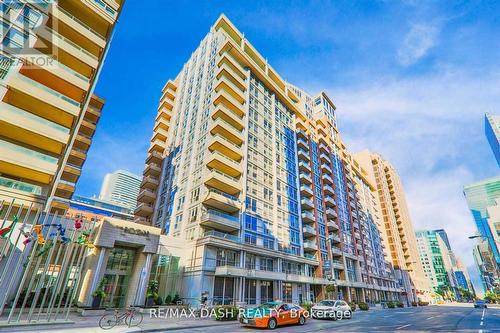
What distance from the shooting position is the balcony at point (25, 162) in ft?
66.6

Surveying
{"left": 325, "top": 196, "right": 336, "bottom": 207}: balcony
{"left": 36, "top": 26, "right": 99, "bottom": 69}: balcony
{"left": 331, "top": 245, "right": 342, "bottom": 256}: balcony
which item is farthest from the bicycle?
{"left": 325, "top": 196, "right": 336, "bottom": 207}: balcony

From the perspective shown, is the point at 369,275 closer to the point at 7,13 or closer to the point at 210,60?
the point at 210,60

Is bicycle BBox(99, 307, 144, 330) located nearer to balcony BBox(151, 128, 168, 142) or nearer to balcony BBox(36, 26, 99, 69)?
balcony BBox(36, 26, 99, 69)

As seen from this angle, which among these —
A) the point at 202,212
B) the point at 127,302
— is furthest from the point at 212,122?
the point at 127,302

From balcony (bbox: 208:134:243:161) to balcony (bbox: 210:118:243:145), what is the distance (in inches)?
34.7

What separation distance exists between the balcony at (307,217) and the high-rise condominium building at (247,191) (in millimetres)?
235

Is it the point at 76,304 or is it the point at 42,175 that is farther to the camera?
the point at 42,175

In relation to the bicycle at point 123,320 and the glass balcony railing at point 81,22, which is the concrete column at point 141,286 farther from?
the glass balcony railing at point 81,22

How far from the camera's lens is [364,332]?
1414 cm

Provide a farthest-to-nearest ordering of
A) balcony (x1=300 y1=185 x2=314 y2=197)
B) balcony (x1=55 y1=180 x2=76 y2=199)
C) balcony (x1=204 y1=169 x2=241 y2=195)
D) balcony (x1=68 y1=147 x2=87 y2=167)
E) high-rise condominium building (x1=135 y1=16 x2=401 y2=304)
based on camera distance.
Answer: balcony (x1=300 y1=185 x2=314 y2=197), balcony (x1=68 y1=147 x2=87 y2=167), balcony (x1=204 y1=169 x2=241 y2=195), high-rise condominium building (x1=135 y1=16 x2=401 y2=304), balcony (x1=55 y1=180 x2=76 y2=199)

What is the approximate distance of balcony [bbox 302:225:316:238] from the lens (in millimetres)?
46528

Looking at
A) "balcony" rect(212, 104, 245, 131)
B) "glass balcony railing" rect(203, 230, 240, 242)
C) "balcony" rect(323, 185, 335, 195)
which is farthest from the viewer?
"balcony" rect(323, 185, 335, 195)

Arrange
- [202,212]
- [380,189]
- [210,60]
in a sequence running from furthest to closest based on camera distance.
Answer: [380,189], [210,60], [202,212]

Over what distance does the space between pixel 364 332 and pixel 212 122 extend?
33202 mm
